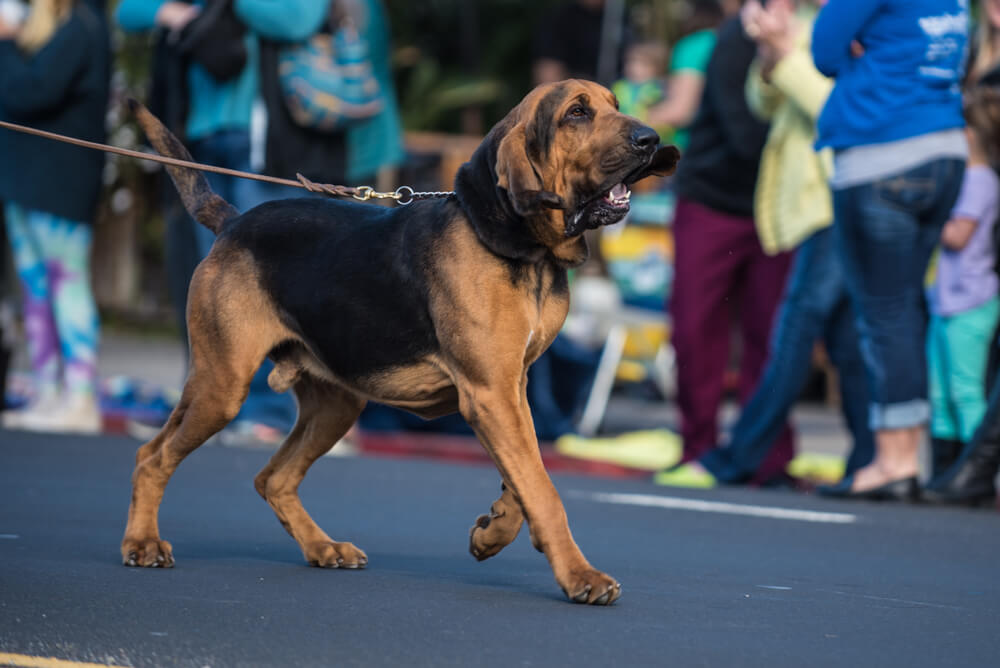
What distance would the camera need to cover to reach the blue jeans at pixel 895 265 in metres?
6.84

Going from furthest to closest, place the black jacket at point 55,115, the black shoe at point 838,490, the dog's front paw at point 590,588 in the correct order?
1. the black jacket at point 55,115
2. the black shoe at point 838,490
3. the dog's front paw at point 590,588

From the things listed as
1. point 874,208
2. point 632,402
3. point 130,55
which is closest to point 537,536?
point 874,208

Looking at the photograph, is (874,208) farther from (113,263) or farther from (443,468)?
Result: (113,263)

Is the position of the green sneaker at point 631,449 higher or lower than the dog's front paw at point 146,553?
lower

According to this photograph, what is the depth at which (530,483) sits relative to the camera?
4238 mm

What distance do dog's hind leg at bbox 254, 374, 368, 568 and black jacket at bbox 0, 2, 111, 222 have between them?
4134 mm

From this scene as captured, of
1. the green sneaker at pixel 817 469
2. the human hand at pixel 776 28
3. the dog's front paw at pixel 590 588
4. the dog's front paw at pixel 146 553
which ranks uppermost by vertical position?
the human hand at pixel 776 28

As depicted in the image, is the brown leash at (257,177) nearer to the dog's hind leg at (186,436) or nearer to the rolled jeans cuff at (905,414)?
the dog's hind leg at (186,436)

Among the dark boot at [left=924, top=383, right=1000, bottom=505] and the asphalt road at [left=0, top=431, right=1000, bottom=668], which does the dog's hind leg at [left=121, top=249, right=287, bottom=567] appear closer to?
the asphalt road at [left=0, top=431, right=1000, bottom=668]

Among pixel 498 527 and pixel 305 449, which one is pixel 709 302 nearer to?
pixel 305 449

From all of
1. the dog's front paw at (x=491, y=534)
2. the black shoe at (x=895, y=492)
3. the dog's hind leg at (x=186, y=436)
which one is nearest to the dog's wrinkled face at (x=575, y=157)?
the dog's front paw at (x=491, y=534)

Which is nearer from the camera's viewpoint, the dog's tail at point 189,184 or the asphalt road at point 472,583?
the asphalt road at point 472,583

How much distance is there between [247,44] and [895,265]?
12.1 feet

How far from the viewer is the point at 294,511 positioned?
502 centimetres
